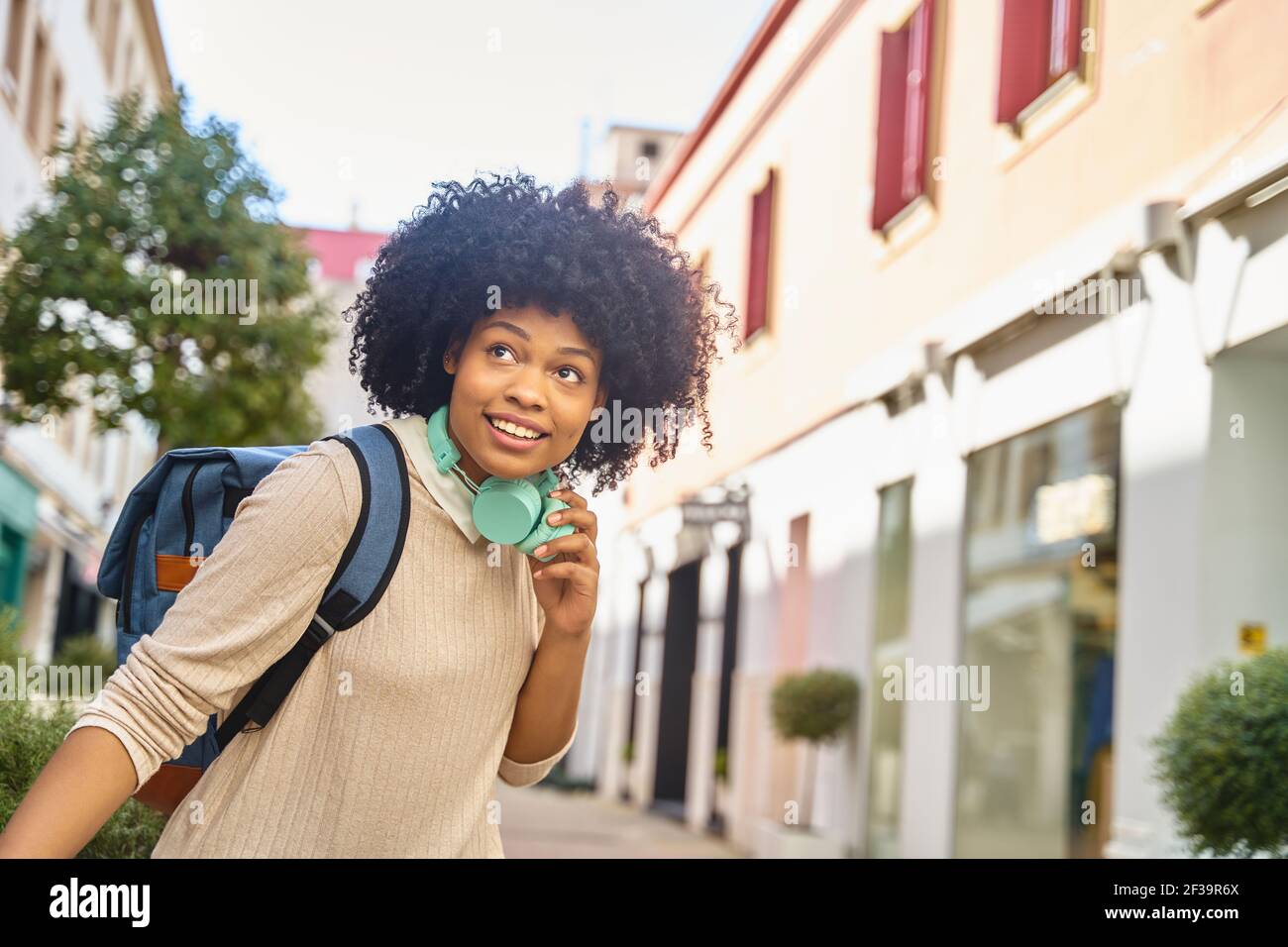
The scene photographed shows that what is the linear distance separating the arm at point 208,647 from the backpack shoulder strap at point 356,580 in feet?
0.06

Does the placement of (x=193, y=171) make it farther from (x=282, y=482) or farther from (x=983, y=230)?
(x=282, y=482)

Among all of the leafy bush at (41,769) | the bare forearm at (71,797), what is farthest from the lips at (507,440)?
the leafy bush at (41,769)

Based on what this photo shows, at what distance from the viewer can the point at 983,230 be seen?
9859 millimetres

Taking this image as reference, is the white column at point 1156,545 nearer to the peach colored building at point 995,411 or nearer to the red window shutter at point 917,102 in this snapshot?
the peach colored building at point 995,411

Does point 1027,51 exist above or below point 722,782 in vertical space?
above

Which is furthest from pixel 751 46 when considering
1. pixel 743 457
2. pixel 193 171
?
pixel 193 171

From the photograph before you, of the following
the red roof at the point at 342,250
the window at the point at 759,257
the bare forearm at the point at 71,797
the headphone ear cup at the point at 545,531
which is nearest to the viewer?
the bare forearm at the point at 71,797

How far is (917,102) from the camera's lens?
1151 centimetres

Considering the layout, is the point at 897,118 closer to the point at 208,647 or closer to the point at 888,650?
the point at 888,650

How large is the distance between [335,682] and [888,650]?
32.1 feet

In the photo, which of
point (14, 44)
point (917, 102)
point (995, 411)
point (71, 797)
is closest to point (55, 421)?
point (14, 44)

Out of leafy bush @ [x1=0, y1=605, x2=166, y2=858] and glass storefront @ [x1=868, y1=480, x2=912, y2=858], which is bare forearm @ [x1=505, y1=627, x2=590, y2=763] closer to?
leafy bush @ [x1=0, y1=605, x2=166, y2=858]

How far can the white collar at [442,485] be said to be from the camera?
1861 millimetres
